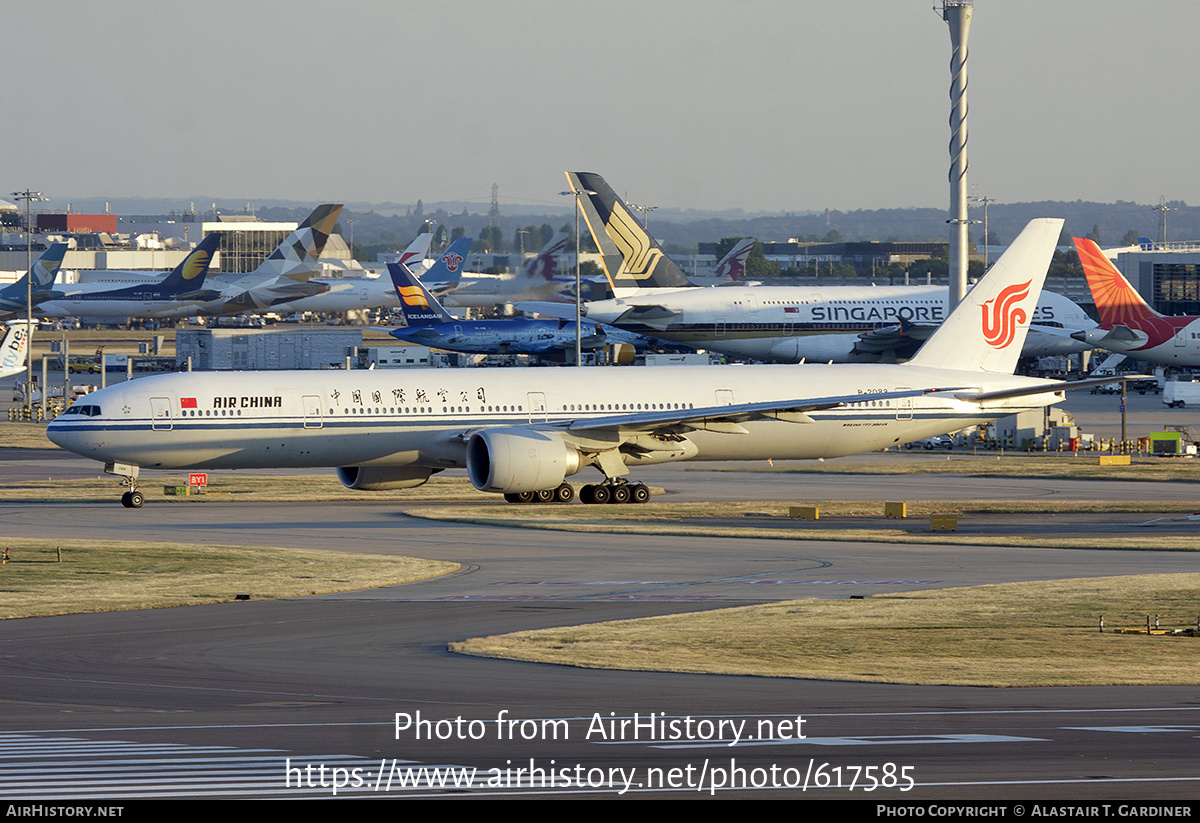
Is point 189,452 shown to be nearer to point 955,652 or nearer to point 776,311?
point 955,652

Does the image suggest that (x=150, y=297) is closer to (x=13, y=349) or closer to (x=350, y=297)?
(x=350, y=297)

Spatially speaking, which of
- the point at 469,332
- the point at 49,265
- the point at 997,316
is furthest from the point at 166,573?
the point at 49,265

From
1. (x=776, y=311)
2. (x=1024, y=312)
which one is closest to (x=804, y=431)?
(x=1024, y=312)

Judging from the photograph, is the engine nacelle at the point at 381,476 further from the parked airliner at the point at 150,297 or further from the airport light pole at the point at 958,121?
the parked airliner at the point at 150,297

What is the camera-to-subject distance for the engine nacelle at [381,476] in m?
49.1

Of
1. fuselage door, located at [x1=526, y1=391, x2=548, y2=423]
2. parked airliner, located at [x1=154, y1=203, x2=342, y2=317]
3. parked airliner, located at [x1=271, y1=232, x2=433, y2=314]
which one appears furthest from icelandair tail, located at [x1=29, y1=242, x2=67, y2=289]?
fuselage door, located at [x1=526, y1=391, x2=548, y2=423]

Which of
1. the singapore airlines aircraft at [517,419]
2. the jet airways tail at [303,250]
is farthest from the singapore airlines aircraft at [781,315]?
the jet airways tail at [303,250]

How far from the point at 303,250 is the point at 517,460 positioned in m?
128

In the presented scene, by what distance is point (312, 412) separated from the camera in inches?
1853

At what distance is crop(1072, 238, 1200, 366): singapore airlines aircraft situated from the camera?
309 ft

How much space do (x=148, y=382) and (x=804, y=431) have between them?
21.6 meters

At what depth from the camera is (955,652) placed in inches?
902

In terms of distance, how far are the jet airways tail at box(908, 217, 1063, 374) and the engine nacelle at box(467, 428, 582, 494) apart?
1510 centimetres

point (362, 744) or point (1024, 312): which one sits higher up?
point (1024, 312)
